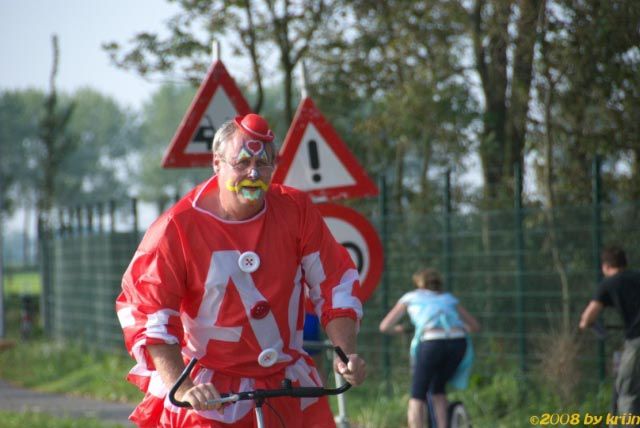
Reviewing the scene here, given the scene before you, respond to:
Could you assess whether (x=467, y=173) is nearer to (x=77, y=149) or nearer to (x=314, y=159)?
(x=314, y=159)

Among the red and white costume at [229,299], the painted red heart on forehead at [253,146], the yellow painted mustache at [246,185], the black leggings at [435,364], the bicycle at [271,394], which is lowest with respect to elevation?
the black leggings at [435,364]

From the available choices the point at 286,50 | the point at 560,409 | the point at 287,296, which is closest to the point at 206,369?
the point at 287,296

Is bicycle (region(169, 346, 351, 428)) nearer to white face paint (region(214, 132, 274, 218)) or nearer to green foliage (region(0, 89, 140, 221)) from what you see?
white face paint (region(214, 132, 274, 218))

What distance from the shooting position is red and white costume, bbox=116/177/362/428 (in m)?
4.51

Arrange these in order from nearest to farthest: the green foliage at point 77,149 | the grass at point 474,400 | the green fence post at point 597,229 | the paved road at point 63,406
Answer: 1. the grass at point 474,400
2. the green fence post at point 597,229
3. the paved road at point 63,406
4. the green foliage at point 77,149

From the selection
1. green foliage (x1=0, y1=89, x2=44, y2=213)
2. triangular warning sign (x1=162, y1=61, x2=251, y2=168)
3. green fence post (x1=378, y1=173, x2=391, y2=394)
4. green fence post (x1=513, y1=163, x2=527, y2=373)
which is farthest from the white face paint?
green foliage (x1=0, y1=89, x2=44, y2=213)

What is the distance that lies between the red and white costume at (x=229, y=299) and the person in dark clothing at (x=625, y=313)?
437 cm

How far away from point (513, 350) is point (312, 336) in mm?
3882

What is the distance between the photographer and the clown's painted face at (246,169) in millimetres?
4590

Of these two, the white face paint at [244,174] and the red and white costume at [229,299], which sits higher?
the white face paint at [244,174]

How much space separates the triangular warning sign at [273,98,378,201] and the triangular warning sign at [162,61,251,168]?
0.45 metres

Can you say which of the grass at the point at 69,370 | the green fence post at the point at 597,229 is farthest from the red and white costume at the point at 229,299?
the grass at the point at 69,370

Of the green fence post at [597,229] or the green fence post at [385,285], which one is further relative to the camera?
the green fence post at [385,285]

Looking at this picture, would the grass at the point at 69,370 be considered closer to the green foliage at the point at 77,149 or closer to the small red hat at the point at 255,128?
the small red hat at the point at 255,128
